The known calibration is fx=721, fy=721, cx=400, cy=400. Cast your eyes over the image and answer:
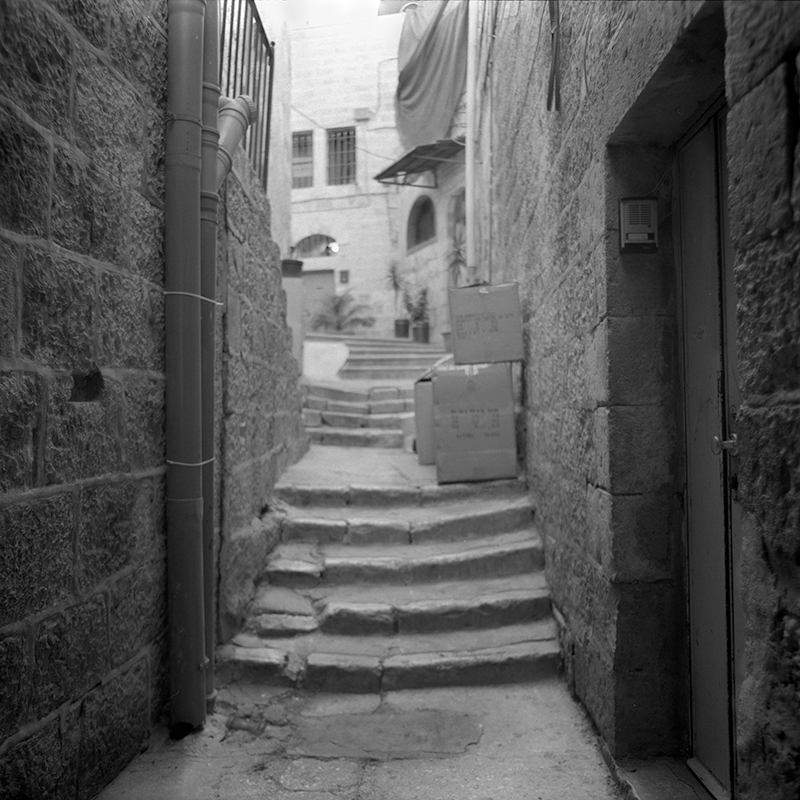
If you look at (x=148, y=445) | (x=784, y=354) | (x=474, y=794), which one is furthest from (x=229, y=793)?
(x=784, y=354)

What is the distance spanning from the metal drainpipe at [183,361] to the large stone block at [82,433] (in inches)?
11.9

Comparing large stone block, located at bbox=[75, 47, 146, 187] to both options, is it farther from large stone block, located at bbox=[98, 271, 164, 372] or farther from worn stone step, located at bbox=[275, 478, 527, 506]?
worn stone step, located at bbox=[275, 478, 527, 506]

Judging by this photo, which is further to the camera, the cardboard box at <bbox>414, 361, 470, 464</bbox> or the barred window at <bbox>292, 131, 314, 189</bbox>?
the barred window at <bbox>292, 131, 314, 189</bbox>

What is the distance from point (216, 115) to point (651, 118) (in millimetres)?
1493

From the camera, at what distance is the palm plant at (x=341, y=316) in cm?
1438

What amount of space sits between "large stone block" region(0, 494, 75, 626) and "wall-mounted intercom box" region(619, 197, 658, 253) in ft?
5.60

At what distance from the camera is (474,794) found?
2.14 meters

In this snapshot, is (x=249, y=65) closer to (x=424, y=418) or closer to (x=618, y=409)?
(x=424, y=418)

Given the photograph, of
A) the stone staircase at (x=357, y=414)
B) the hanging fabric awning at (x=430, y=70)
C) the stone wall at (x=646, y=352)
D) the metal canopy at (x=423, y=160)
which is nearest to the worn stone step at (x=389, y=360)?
the stone staircase at (x=357, y=414)

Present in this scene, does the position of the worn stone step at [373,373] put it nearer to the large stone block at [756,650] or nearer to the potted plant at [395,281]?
the potted plant at [395,281]

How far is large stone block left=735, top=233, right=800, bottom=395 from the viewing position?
1.05 m

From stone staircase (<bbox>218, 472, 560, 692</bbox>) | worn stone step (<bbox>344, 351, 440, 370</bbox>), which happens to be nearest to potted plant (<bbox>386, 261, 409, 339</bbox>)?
worn stone step (<bbox>344, 351, 440, 370</bbox>)

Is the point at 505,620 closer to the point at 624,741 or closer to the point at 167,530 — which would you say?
the point at 624,741

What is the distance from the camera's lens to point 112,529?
2.09m
